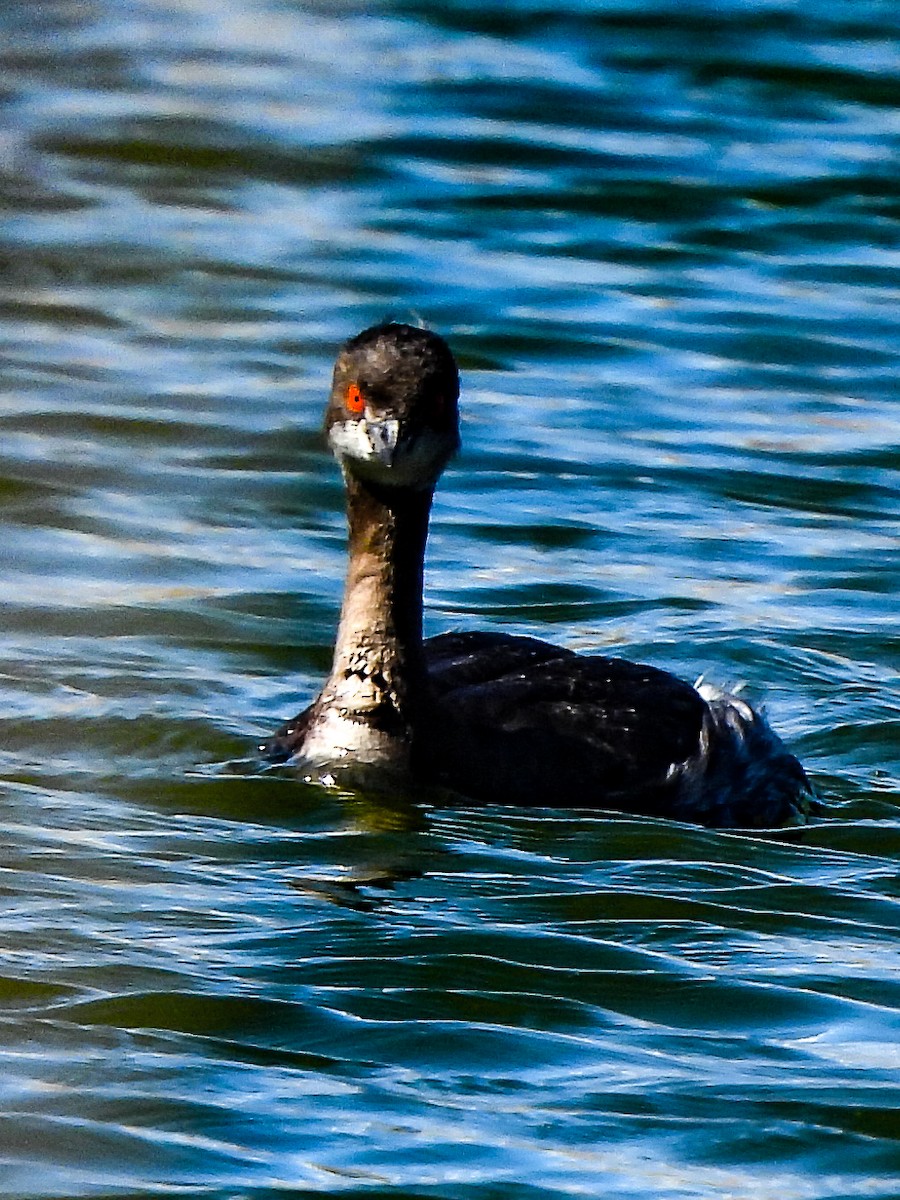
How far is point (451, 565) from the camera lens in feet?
37.6

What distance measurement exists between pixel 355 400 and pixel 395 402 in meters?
0.13

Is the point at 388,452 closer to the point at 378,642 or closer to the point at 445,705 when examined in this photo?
the point at 378,642

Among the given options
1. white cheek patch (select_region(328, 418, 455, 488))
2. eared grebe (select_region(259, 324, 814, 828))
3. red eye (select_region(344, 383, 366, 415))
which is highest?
red eye (select_region(344, 383, 366, 415))

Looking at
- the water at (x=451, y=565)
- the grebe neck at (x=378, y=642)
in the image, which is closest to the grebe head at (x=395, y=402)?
the grebe neck at (x=378, y=642)

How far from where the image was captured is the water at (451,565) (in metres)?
6.07

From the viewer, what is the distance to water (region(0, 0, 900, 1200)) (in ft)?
19.9

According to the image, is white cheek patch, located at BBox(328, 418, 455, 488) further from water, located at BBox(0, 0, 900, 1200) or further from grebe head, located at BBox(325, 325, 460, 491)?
water, located at BBox(0, 0, 900, 1200)

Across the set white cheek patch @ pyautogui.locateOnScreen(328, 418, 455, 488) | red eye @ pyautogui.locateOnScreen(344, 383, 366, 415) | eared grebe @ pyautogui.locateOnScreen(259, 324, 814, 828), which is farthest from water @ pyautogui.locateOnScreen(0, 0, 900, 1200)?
red eye @ pyautogui.locateOnScreen(344, 383, 366, 415)

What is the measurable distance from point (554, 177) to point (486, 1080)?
12.1 meters

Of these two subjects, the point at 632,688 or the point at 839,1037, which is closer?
the point at 839,1037

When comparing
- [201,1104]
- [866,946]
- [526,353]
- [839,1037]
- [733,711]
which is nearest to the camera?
[201,1104]

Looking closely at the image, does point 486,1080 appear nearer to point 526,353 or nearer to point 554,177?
point 526,353

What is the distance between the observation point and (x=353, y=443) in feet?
28.2

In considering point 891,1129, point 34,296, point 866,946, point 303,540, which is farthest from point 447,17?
point 891,1129
